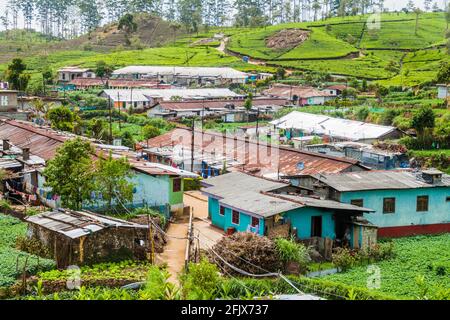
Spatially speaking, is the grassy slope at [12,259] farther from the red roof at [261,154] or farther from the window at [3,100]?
the window at [3,100]

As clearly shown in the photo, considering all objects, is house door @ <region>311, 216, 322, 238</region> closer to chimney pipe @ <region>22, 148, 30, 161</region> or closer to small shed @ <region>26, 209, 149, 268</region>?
small shed @ <region>26, 209, 149, 268</region>

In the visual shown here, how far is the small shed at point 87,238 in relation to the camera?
14383 millimetres

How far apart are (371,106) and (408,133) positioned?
1301 centimetres

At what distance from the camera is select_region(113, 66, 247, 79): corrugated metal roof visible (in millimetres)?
71312

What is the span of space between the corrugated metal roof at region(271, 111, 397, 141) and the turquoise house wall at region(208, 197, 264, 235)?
17.4 metres

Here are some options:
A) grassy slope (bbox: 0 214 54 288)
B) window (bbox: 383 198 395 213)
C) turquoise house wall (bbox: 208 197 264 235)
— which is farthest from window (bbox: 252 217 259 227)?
grassy slope (bbox: 0 214 54 288)

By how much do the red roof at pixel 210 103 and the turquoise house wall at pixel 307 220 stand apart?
3475 cm

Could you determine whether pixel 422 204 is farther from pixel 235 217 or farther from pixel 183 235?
pixel 183 235

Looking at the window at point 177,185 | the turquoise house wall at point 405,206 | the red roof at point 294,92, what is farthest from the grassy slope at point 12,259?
the red roof at point 294,92

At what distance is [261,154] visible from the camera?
93.4 ft

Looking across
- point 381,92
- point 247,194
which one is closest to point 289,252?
point 247,194

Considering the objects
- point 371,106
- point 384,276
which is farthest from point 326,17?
point 384,276

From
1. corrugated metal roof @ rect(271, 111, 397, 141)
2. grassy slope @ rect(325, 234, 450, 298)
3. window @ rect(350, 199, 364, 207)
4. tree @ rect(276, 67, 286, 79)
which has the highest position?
tree @ rect(276, 67, 286, 79)

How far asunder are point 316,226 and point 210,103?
38195 mm
